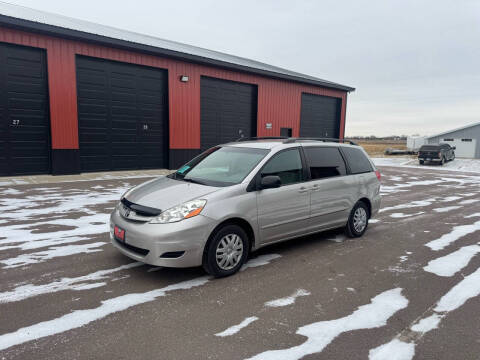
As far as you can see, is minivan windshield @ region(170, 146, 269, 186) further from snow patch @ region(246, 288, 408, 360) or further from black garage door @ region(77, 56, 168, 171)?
black garage door @ region(77, 56, 168, 171)

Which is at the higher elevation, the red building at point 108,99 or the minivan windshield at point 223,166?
the red building at point 108,99

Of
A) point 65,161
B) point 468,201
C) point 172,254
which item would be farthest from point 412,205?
point 65,161

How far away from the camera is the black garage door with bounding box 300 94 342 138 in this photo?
23.1m

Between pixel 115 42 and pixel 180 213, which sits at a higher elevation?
pixel 115 42

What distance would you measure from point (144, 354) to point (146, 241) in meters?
1.37

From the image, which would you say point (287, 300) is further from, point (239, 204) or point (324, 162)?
point (324, 162)

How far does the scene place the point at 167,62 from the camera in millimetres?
15820

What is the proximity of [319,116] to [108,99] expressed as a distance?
1482cm

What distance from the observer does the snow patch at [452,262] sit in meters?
4.48

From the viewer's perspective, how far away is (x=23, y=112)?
12.5 metres

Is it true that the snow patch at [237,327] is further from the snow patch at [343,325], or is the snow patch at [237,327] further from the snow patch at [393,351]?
the snow patch at [393,351]

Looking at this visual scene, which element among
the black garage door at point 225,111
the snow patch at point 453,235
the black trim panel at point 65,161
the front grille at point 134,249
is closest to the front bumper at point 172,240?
the front grille at point 134,249

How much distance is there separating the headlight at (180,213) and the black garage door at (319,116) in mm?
19814

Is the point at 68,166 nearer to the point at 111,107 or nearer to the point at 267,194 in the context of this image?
the point at 111,107
